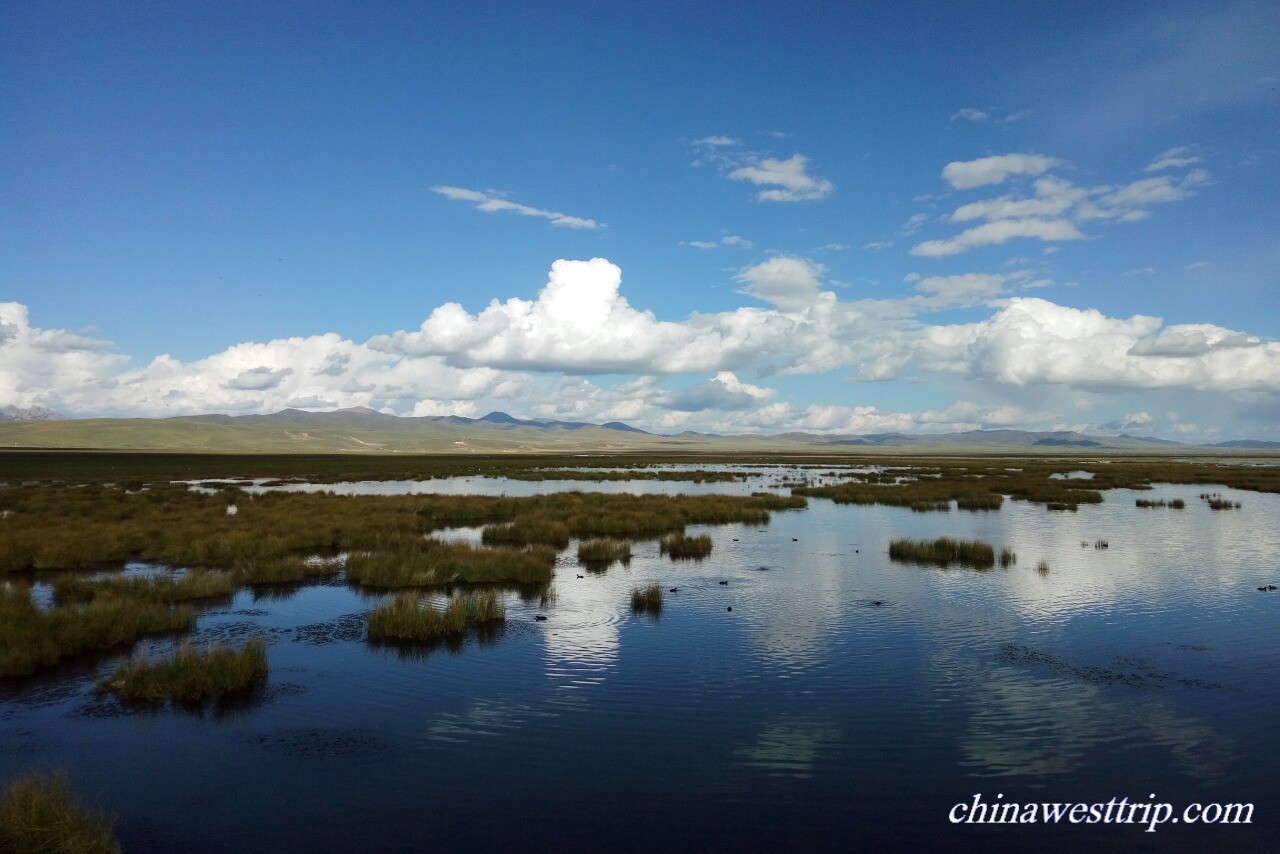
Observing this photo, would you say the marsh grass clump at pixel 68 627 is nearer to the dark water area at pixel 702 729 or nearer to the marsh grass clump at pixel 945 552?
the dark water area at pixel 702 729

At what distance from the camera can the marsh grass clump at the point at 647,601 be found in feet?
63.2

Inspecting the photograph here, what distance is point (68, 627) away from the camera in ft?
50.5

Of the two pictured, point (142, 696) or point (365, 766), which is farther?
point (142, 696)

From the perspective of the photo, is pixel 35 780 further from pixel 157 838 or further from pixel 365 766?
pixel 365 766

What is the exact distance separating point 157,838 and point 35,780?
157 cm

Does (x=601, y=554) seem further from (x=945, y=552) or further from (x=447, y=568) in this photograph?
(x=945, y=552)

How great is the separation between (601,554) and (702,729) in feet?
51.8

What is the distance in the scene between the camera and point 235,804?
935 centimetres

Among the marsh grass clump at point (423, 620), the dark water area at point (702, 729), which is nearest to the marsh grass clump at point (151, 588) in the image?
the dark water area at point (702, 729)

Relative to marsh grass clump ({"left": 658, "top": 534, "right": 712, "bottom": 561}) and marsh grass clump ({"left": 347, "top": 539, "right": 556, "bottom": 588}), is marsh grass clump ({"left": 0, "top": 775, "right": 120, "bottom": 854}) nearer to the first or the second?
marsh grass clump ({"left": 347, "top": 539, "right": 556, "bottom": 588})

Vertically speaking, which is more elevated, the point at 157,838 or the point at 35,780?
the point at 35,780

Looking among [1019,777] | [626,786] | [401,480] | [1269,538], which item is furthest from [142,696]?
[401,480]

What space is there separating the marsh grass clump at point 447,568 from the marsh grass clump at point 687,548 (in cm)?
558

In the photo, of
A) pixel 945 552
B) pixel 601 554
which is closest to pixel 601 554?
pixel 601 554
